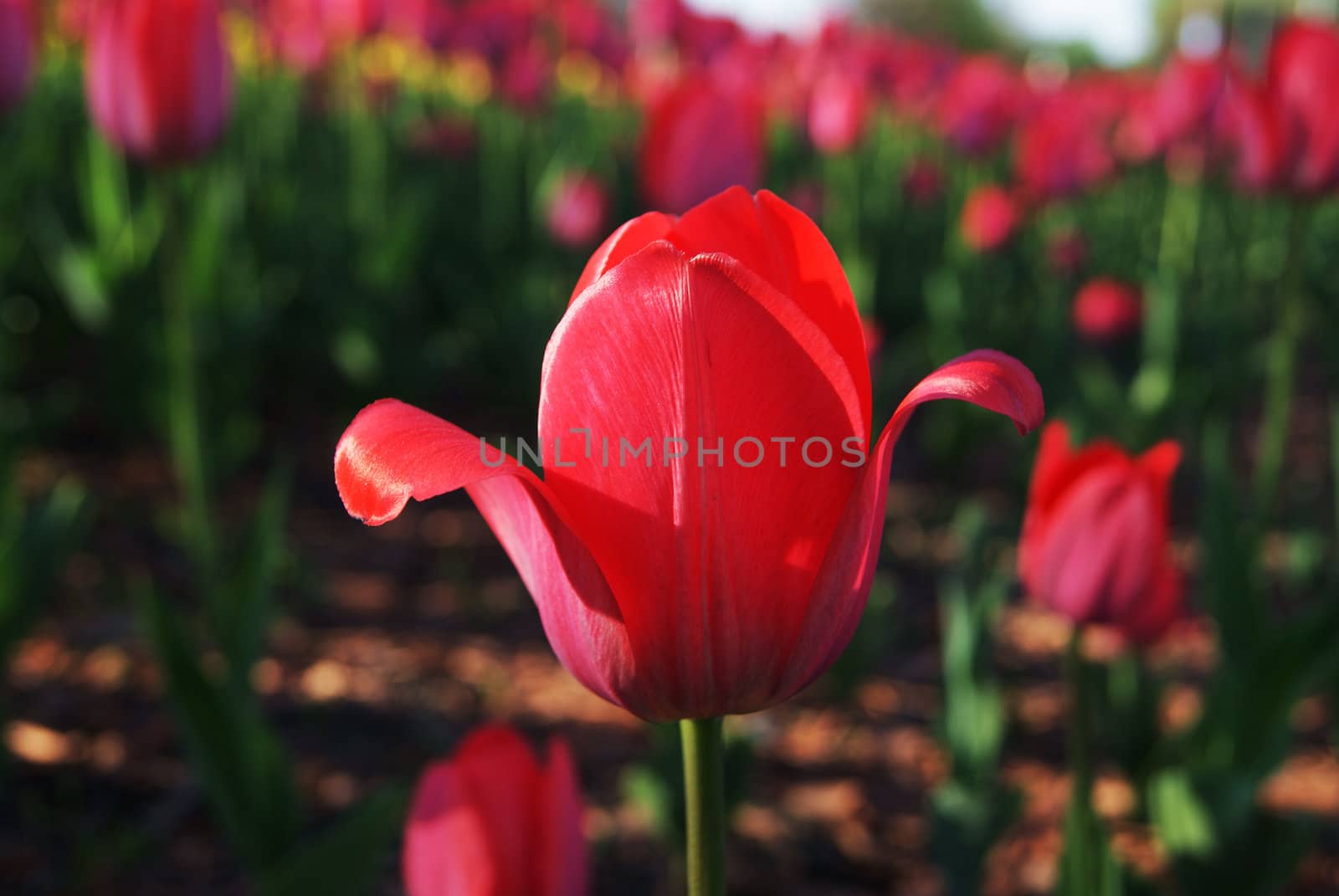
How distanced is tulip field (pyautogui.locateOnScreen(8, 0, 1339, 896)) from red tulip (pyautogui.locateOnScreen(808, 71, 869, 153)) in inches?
0.7

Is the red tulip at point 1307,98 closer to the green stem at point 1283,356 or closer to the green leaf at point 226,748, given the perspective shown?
the green stem at point 1283,356

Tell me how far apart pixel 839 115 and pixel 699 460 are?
3056 mm

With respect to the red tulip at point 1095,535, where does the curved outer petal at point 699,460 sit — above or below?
above

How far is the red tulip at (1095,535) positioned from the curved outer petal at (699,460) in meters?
0.57

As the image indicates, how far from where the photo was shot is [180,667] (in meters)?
1.00

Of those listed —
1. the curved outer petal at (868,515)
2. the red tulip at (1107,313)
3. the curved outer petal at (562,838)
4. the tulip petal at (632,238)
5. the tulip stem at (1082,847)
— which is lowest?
the tulip stem at (1082,847)

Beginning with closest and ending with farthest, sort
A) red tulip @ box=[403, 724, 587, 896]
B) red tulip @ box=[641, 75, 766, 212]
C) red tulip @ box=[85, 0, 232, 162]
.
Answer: red tulip @ box=[403, 724, 587, 896]
red tulip @ box=[85, 0, 232, 162]
red tulip @ box=[641, 75, 766, 212]

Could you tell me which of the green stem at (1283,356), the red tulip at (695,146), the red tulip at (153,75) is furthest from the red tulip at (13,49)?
the green stem at (1283,356)

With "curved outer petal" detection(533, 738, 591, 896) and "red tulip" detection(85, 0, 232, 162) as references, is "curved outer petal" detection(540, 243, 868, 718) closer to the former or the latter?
"curved outer petal" detection(533, 738, 591, 896)

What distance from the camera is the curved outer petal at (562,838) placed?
55 cm

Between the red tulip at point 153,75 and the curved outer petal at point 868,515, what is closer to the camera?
the curved outer petal at point 868,515

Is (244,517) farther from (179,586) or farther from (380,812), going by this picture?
(380,812)

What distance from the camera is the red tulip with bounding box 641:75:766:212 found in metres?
1.91

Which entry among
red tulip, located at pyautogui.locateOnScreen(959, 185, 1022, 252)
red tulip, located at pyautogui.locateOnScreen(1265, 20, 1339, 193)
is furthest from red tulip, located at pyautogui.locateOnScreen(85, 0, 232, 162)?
red tulip, located at pyautogui.locateOnScreen(959, 185, 1022, 252)
